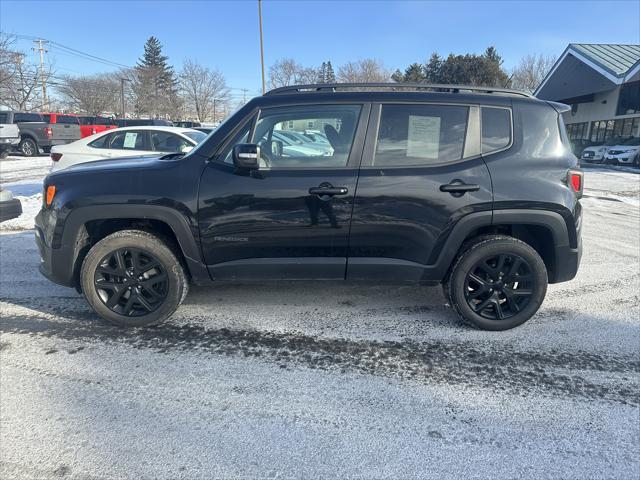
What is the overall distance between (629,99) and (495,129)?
1231 inches

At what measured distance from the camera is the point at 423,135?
11.0ft

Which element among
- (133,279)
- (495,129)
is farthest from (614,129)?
(133,279)

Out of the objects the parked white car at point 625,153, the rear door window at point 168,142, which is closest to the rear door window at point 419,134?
the rear door window at point 168,142

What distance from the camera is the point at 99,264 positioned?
11.2 ft

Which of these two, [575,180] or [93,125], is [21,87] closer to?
[93,125]

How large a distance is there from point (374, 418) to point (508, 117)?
249cm

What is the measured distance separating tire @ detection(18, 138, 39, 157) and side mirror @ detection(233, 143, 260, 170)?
21.5m

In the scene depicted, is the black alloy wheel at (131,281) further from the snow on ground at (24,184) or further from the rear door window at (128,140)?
the rear door window at (128,140)

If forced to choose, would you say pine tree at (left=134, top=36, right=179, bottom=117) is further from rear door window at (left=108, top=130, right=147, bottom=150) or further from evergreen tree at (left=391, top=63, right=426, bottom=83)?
rear door window at (left=108, top=130, right=147, bottom=150)

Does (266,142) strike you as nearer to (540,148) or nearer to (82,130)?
(540,148)

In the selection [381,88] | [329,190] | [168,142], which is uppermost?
[381,88]

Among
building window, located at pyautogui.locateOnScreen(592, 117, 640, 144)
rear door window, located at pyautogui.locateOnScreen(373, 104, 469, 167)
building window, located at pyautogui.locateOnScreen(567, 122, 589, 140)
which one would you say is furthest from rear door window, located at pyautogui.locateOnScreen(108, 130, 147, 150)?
building window, located at pyautogui.locateOnScreen(567, 122, 589, 140)

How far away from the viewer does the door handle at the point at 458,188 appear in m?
3.25

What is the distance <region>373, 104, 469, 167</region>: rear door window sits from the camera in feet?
10.9
